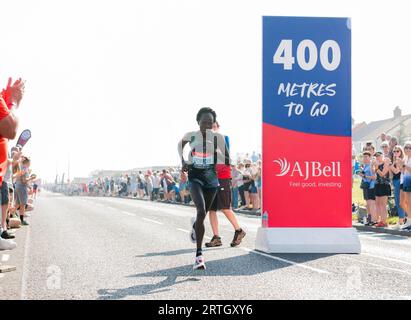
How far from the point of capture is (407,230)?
14.0 metres

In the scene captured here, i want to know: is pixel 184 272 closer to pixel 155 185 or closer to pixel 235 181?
pixel 235 181

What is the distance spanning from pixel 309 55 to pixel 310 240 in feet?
10.2

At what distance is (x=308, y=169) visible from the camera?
9.88m

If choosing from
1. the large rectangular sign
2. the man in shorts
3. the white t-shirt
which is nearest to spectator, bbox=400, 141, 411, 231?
the large rectangular sign

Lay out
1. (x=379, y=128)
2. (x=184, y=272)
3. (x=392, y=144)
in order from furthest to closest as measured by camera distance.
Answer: (x=379, y=128) < (x=392, y=144) < (x=184, y=272)

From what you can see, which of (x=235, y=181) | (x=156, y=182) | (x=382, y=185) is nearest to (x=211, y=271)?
(x=382, y=185)

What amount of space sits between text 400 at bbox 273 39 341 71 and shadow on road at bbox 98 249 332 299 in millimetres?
3184

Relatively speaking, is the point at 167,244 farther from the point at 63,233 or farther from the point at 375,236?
the point at 375,236

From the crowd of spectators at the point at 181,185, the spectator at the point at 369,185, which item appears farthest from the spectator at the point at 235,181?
the spectator at the point at 369,185

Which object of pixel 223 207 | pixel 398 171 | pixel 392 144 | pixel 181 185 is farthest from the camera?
pixel 181 185

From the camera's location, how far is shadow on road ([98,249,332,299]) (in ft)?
20.6

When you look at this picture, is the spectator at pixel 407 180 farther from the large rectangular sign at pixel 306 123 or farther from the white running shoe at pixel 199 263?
the white running shoe at pixel 199 263

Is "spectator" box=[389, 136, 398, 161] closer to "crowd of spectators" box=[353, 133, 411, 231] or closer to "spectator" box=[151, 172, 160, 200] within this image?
"crowd of spectators" box=[353, 133, 411, 231]

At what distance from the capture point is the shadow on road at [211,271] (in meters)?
6.29
